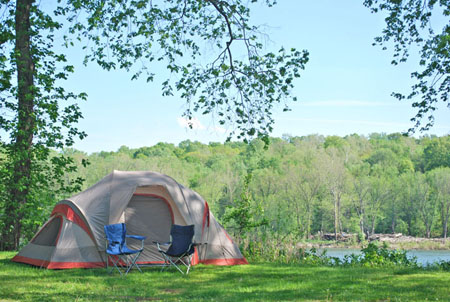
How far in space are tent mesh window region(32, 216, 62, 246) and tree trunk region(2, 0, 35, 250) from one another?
54.9 inches

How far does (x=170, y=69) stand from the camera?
799 centimetres

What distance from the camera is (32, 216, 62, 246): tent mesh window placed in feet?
24.5

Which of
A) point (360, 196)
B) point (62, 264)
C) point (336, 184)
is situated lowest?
point (62, 264)

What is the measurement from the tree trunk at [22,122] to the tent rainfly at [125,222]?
158 centimetres

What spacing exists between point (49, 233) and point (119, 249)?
140cm

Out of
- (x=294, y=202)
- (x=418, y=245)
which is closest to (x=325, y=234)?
(x=294, y=202)

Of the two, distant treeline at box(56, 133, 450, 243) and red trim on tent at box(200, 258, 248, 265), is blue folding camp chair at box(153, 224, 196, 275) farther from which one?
distant treeline at box(56, 133, 450, 243)

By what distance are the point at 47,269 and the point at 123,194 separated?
1580mm

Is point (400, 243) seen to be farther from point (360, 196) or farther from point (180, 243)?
point (180, 243)

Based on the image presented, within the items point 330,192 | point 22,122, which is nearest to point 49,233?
A: point 22,122

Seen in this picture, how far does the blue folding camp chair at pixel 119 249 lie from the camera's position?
272 inches

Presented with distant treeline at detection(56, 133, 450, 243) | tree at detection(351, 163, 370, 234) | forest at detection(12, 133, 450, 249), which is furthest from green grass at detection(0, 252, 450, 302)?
tree at detection(351, 163, 370, 234)

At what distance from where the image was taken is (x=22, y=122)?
28.8 feet

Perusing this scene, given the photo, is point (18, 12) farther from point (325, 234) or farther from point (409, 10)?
point (325, 234)
